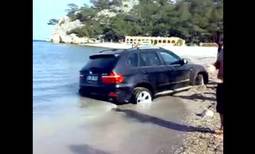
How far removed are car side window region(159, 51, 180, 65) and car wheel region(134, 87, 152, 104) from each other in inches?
30.4

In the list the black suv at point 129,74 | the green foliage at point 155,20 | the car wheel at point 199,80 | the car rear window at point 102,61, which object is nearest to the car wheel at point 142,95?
the black suv at point 129,74

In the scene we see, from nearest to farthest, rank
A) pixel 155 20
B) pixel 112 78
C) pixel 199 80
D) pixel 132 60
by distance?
pixel 155 20 < pixel 112 78 < pixel 132 60 < pixel 199 80

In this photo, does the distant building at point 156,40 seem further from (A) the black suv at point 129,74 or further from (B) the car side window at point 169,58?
(B) the car side window at point 169,58

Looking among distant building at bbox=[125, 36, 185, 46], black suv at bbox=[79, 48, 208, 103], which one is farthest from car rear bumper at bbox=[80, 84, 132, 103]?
distant building at bbox=[125, 36, 185, 46]

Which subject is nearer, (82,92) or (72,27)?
(72,27)

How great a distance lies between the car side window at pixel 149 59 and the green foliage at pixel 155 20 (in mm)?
1054

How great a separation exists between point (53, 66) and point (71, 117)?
1.91 m

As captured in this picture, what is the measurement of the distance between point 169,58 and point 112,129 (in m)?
2.69

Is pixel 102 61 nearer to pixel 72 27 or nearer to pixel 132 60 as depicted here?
pixel 132 60

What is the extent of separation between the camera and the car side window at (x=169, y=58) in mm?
7645

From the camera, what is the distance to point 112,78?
22.4 ft

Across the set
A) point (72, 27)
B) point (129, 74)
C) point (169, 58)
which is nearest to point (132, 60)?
point (129, 74)

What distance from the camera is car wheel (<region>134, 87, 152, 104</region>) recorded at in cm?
702
